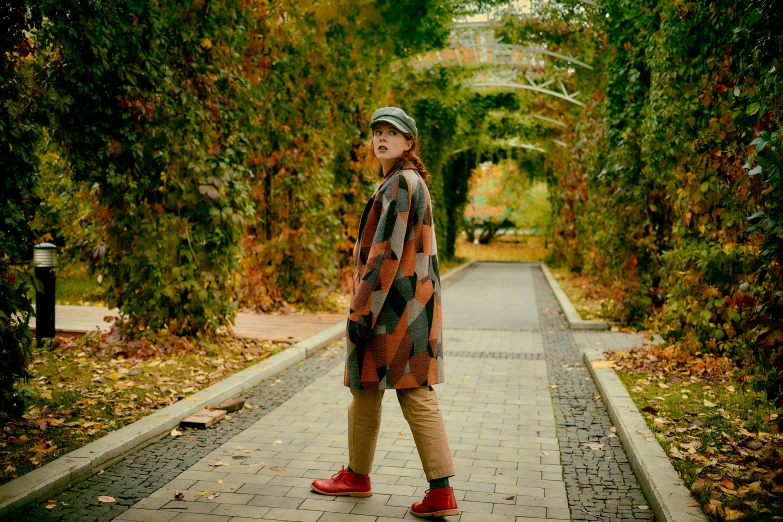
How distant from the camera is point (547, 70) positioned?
20.1 metres

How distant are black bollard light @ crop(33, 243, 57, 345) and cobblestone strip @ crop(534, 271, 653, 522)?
5403mm

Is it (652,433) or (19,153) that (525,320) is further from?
(19,153)

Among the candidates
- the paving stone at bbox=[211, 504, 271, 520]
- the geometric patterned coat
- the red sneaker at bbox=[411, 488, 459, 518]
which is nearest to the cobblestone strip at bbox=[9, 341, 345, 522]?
the paving stone at bbox=[211, 504, 271, 520]

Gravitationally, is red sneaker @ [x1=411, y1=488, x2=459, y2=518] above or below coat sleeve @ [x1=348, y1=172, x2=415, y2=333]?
below

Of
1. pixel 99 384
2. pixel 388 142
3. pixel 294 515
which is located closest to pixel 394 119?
pixel 388 142

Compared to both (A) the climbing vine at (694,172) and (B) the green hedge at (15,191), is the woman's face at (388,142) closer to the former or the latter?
(A) the climbing vine at (694,172)

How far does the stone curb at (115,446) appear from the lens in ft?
12.6

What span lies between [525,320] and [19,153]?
9.20 meters

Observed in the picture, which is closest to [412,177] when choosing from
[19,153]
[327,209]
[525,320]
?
[19,153]

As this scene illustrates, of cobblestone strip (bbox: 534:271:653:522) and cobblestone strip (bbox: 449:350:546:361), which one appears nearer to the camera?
cobblestone strip (bbox: 534:271:653:522)

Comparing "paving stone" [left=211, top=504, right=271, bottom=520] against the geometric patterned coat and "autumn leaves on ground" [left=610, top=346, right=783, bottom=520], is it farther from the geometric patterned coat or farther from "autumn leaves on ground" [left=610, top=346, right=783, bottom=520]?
"autumn leaves on ground" [left=610, top=346, right=783, bottom=520]

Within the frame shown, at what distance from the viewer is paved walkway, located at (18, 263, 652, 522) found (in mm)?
3938

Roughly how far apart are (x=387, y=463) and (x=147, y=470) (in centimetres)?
147

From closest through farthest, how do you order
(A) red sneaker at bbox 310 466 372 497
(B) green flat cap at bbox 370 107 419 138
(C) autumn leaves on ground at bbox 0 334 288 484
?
(B) green flat cap at bbox 370 107 419 138 < (A) red sneaker at bbox 310 466 372 497 < (C) autumn leaves on ground at bbox 0 334 288 484
